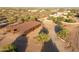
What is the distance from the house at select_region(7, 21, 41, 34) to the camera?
5.12ft

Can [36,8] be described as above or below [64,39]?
above

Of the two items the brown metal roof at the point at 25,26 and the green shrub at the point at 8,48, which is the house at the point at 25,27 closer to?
the brown metal roof at the point at 25,26

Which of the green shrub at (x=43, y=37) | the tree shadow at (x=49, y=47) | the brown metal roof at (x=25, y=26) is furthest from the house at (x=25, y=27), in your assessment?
the tree shadow at (x=49, y=47)

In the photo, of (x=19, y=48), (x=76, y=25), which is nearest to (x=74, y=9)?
(x=76, y=25)

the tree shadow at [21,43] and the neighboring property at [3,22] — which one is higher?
the neighboring property at [3,22]

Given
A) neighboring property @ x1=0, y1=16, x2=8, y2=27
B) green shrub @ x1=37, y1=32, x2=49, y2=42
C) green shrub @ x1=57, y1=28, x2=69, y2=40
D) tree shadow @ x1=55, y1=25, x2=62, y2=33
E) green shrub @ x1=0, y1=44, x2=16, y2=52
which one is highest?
neighboring property @ x1=0, y1=16, x2=8, y2=27

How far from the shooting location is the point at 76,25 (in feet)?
5.13

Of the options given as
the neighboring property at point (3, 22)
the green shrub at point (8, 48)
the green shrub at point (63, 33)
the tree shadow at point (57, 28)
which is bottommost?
the green shrub at point (8, 48)

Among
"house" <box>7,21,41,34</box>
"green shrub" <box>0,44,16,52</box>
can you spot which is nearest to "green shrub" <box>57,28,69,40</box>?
"house" <box>7,21,41,34</box>

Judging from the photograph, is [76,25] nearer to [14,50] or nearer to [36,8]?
[36,8]

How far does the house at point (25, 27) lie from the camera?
5.12 feet

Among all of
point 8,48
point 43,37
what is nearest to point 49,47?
point 43,37

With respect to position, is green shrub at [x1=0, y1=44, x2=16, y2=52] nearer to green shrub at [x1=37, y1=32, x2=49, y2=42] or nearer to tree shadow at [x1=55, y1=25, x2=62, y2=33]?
green shrub at [x1=37, y1=32, x2=49, y2=42]

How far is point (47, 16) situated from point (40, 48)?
13.7 inches
